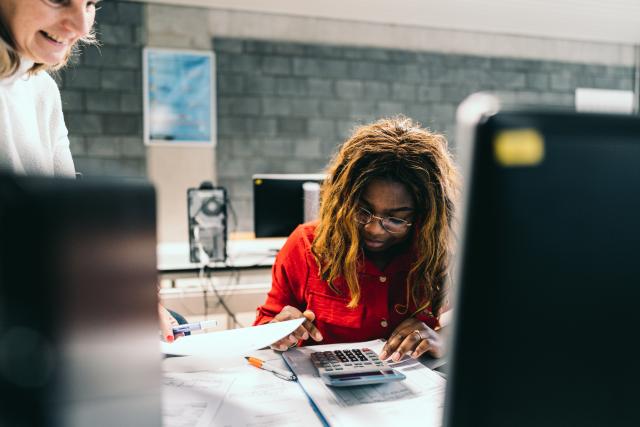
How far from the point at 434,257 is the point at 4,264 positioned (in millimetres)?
1090

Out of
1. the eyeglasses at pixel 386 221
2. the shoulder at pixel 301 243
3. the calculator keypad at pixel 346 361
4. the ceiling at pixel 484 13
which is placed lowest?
the calculator keypad at pixel 346 361

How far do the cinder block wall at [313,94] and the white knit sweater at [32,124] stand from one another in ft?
9.74

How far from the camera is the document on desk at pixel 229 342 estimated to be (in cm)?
90

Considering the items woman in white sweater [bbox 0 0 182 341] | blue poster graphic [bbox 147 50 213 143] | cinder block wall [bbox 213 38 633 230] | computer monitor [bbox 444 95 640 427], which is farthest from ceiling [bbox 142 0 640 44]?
computer monitor [bbox 444 95 640 427]

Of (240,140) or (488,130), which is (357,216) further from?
(240,140)

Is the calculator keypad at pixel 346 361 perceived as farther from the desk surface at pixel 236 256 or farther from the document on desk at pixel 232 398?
the desk surface at pixel 236 256

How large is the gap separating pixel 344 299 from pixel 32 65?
90 cm

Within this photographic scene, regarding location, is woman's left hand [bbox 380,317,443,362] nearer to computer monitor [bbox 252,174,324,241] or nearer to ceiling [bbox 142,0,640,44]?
computer monitor [bbox 252,174,324,241]

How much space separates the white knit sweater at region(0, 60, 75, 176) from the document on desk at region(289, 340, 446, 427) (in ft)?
1.88

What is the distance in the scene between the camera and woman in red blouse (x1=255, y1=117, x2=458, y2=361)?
1232 millimetres

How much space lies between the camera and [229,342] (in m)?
0.94

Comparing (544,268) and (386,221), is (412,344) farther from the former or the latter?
(544,268)

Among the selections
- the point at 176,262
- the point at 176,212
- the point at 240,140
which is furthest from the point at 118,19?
the point at 176,262

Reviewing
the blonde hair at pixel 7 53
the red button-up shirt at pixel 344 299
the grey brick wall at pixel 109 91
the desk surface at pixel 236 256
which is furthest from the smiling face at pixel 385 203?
the grey brick wall at pixel 109 91
